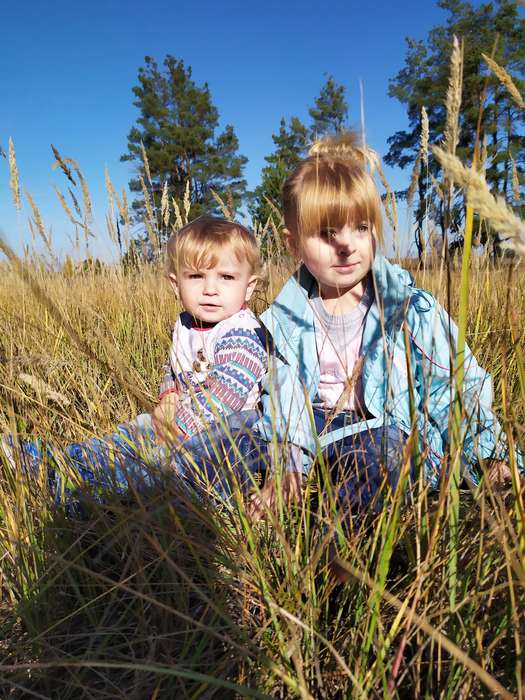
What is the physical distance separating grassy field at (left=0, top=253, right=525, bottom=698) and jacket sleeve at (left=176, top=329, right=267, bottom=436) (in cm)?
42

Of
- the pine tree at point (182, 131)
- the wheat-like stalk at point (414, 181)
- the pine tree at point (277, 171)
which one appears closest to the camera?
the wheat-like stalk at point (414, 181)

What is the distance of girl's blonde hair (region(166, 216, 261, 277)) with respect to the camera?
1659 mm

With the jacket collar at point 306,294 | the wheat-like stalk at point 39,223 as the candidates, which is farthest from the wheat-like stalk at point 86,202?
the jacket collar at point 306,294

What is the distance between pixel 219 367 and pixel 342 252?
54cm

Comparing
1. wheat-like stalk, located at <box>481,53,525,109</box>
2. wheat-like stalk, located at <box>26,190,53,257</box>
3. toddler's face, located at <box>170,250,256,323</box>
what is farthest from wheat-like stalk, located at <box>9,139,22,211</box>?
wheat-like stalk, located at <box>481,53,525,109</box>

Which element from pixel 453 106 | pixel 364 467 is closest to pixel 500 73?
pixel 453 106

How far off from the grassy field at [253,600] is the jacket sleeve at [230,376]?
423 mm

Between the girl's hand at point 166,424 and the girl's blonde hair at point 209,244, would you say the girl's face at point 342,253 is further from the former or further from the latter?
the girl's hand at point 166,424

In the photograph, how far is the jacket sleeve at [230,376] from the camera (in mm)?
1435

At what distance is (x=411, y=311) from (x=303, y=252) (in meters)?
0.38

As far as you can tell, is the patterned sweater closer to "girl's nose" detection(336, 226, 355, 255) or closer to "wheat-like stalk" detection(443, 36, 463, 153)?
"girl's nose" detection(336, 226, 355, 255)

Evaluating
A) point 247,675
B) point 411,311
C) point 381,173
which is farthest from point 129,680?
point 411,311

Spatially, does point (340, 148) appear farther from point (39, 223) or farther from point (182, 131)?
point (182, 131)

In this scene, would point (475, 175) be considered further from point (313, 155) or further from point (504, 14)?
point (504, 14)
